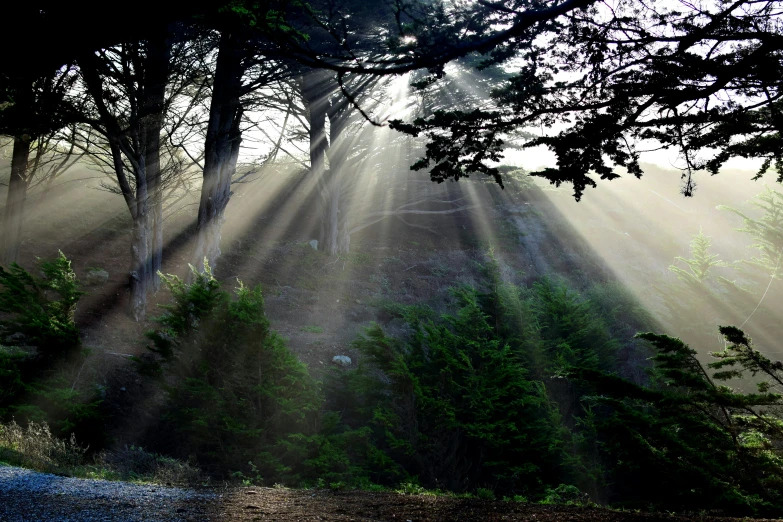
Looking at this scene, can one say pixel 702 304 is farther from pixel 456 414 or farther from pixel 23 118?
pixel 23 118

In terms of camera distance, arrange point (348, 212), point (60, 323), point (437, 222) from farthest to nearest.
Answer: point (437, 222), point (348, 212), point (60, 323)

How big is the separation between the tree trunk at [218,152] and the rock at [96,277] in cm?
310

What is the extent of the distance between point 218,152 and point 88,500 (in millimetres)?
10916

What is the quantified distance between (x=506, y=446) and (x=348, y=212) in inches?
610

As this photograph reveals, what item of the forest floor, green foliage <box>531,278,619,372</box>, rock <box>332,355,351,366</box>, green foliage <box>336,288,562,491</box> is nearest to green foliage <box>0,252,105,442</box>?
the forest floor

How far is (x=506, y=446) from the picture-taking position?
842cm

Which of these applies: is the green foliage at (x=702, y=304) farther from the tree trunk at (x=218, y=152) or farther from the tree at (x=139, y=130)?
the tree at (x=139, y=130)

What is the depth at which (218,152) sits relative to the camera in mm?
13656

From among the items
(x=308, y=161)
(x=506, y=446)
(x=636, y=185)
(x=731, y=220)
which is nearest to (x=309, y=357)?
(x=506, y=446)

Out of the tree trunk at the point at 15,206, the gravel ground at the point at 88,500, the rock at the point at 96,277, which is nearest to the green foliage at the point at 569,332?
the gravel ground at the point at 88,500

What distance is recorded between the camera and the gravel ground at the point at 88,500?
3.65 meters

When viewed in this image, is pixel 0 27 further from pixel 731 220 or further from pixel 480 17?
pixel 731 220

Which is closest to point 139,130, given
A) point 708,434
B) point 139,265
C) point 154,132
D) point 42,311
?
point 154,132

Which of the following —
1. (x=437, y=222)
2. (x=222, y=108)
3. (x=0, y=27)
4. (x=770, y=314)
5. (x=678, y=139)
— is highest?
(x=222, y=108)
